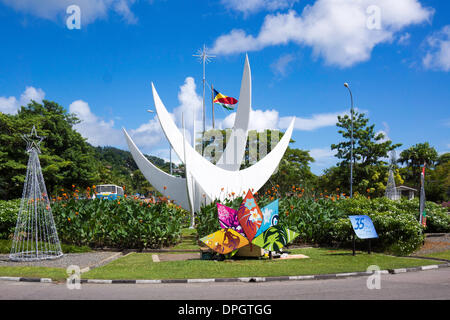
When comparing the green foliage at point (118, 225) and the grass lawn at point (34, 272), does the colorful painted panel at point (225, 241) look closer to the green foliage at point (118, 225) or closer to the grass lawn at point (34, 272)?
the green foliage at point (118, 225)

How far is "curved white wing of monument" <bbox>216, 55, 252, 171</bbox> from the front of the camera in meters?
22.3

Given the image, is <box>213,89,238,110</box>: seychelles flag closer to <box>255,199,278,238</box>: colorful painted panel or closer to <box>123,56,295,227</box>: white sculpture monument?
<box>123,56,295,227</box>: white sculpture monument

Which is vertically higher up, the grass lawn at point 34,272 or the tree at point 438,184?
the tree at point 438,184

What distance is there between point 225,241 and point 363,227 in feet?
13.7

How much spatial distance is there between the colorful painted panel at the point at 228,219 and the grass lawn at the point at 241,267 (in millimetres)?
921

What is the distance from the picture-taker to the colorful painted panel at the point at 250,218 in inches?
411

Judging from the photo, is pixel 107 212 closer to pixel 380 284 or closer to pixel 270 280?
pixel 270 280

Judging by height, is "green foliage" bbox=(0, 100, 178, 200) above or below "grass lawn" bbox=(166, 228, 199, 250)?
above

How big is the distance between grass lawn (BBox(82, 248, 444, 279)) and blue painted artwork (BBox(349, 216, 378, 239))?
0.57 metres

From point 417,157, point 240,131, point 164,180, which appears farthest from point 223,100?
point 417,157

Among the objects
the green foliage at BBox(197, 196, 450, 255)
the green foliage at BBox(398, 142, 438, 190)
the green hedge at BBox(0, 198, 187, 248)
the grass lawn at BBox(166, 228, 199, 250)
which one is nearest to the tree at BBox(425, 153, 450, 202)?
the green foliage at BBox(398, 142, 438, 190)

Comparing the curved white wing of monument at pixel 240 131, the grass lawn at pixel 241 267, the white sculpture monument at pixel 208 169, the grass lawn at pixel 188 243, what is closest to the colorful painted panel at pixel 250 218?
the grass lawn at pixel 241 267

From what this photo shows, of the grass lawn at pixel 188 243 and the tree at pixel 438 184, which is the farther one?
the tree at pixel 438 184
